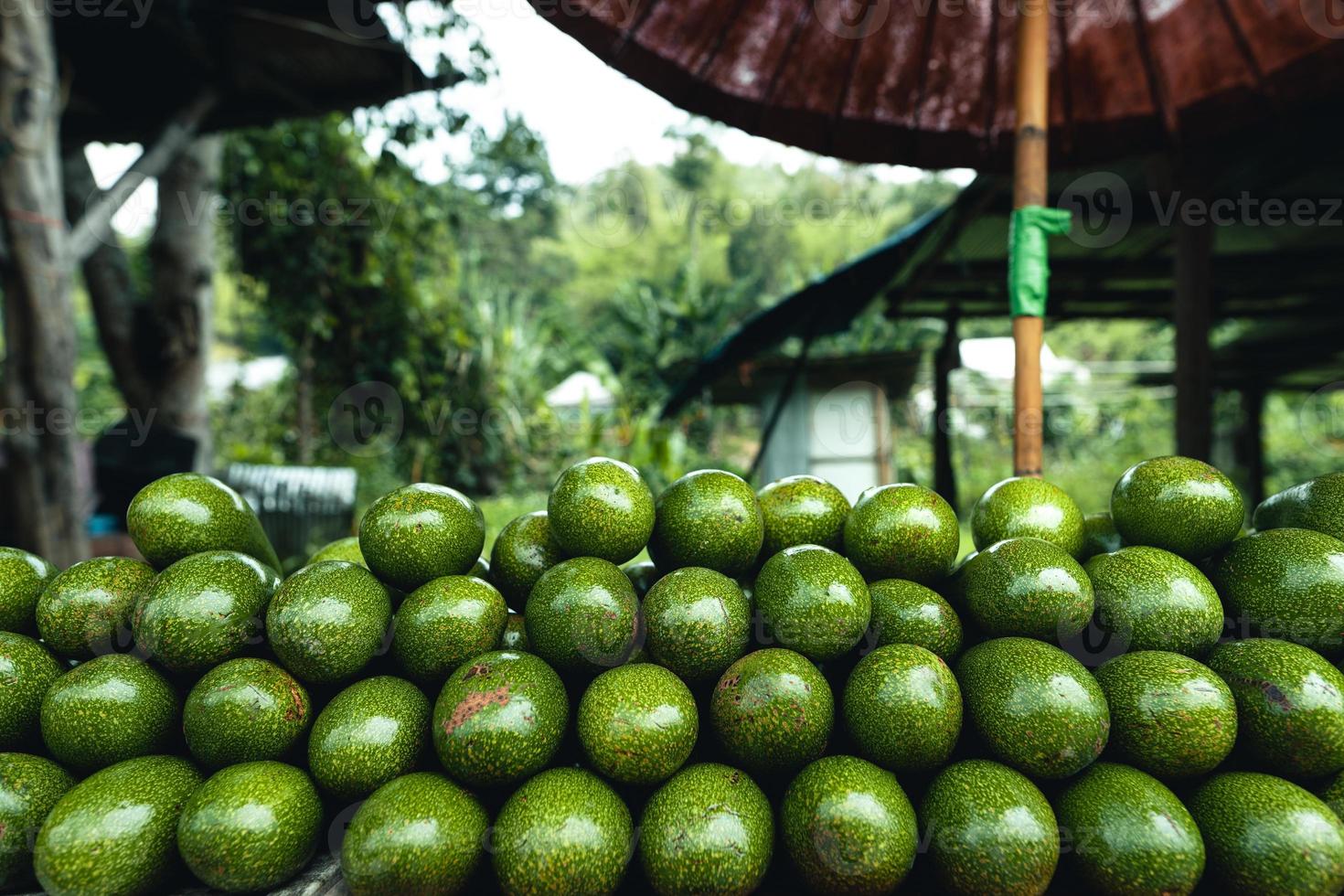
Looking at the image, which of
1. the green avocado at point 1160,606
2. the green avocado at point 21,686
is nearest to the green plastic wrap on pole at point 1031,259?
the green avocado at point 1160,606

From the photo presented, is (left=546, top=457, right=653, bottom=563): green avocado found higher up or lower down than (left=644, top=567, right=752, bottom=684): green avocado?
higher up

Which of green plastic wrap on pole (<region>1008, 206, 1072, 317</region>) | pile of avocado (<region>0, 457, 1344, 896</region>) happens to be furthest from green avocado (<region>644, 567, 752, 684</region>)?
green plastic wrap on pole (<region>1008, 206, 1072, 317</region>)

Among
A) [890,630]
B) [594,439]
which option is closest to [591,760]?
[890,630]

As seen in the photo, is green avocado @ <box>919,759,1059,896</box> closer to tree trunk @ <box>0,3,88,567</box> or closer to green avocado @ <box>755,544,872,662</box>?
green avocado @ <box>755,544,872,662</box>

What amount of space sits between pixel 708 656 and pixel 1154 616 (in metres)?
0.86

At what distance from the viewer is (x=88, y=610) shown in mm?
1390

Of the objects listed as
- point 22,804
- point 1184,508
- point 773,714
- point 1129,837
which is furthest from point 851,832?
point 22,804

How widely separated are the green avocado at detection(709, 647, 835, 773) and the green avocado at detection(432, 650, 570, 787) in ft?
1.02

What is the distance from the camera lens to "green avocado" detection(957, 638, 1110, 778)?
1183 mm

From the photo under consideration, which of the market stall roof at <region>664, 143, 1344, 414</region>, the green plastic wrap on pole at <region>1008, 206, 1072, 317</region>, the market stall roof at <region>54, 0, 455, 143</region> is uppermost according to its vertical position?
the market stall roof at <region>54, 0, 455, 143</region>

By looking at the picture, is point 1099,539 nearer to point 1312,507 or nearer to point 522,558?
point 1312,507

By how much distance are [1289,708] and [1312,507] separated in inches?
21.8

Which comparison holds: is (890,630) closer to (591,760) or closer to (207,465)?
(591,760)

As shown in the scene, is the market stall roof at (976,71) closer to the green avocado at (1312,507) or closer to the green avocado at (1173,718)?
the green avocado at (1312,507)
